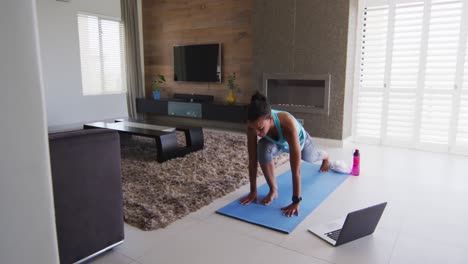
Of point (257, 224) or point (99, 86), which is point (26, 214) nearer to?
point (257, 224)

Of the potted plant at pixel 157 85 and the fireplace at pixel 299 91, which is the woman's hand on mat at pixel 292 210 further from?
the potted plant at pixel 157 85

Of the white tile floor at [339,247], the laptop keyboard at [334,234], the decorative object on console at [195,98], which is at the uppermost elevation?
the decorative object on console at [195,98]

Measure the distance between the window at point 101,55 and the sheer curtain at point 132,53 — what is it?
0.12m

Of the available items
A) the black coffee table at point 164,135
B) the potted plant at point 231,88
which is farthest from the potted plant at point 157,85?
the black coffee table at point 164,135

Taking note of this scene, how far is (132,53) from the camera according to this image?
6.62 m

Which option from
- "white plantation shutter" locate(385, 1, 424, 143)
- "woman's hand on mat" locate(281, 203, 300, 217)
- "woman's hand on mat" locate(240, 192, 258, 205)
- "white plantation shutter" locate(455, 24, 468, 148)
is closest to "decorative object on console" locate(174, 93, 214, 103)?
"white plantation shutter" locate(385, 1, 424, 143)

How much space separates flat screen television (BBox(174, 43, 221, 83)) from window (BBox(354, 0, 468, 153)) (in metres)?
2.40

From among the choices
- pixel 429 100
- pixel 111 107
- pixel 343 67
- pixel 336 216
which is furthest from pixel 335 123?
pixel 111 107

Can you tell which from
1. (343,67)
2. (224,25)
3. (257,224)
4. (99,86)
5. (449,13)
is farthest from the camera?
(99,86)

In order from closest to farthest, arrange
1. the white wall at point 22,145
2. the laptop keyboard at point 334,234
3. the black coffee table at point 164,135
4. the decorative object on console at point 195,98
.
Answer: the white wall at point 22,145 < the laptop keyboard at point 334,234 < the black coffee table at point 164,135 < the decorative object on console at point 195,98

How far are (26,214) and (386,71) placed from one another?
463cm

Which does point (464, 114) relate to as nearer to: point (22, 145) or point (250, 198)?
point (250, 198)

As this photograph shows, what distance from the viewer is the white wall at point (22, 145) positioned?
60cm

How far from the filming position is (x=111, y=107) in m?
6.47
